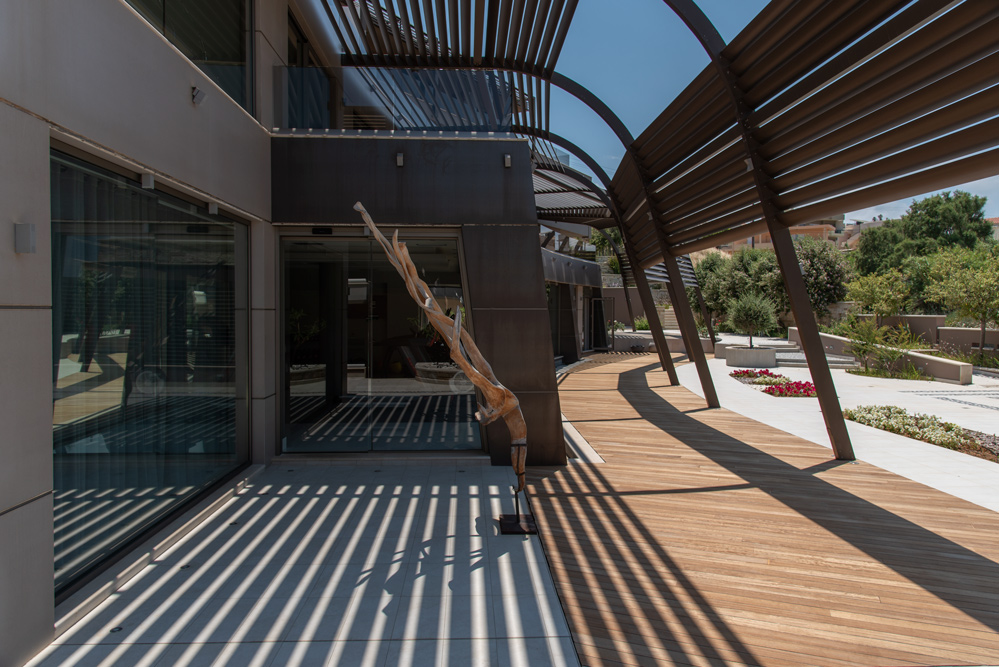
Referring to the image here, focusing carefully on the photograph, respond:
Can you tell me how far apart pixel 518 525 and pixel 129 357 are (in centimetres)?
370

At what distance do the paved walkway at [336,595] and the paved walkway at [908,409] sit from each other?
559 cm

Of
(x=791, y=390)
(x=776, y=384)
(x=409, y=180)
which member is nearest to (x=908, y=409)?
(x=791, y=390)

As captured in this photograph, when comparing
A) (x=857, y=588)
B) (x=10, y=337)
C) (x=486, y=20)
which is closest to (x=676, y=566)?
(x=857, y=588)

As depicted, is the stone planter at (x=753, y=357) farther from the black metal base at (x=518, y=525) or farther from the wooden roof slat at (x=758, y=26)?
the black metal base at (x=518, y=525)

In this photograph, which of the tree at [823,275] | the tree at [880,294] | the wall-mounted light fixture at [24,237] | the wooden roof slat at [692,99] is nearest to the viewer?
the wall-mounted light fixture at [24,237]

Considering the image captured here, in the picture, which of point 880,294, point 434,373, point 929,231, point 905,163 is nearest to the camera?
point 905,163

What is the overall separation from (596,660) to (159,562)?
3.59 metres

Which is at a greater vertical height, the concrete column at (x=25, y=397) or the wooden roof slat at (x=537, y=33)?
the wooden roof slat at (x=537, y=33)

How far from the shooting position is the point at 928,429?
9492 millimetres

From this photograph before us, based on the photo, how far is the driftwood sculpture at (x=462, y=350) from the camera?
486 cm

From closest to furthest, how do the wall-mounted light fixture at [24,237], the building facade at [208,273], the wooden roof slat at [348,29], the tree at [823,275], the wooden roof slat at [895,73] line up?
the wall-mounted light fixture at [24,237] < the building facade at [208,273] < the wooden roof slat at [895,73] < the wooden roof slat at [348,29] < the tree at [823,275]

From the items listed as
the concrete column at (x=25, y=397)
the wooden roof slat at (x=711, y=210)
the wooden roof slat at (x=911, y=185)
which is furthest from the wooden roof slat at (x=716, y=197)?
the concrete column at (x=25, y=397)

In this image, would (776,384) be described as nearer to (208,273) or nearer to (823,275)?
(208,273)

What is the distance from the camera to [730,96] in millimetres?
8016
